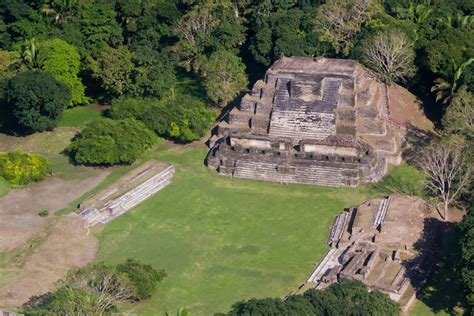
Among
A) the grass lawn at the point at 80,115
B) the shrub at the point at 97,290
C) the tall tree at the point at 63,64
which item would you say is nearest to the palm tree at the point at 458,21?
the grass lawn at the point at 80,115

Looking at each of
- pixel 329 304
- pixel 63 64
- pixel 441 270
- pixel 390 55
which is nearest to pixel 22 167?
pixel 63 64

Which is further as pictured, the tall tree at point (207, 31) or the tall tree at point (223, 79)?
the tall tree at point (207, 31)

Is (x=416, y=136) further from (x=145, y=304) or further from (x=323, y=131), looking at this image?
(x=145, y=304)

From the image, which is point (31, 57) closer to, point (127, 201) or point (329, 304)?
point (127, 201)

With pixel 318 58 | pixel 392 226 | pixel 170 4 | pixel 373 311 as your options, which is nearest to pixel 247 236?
pixel 392 226

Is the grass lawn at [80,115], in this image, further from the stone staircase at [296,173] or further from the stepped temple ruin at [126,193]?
the stone staircase at [296,173]
